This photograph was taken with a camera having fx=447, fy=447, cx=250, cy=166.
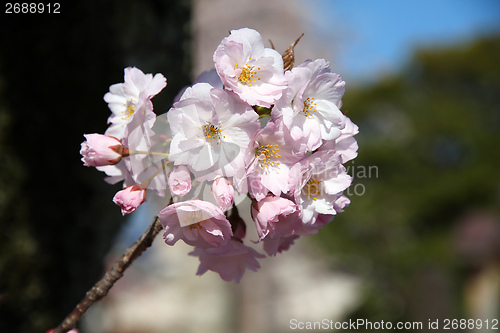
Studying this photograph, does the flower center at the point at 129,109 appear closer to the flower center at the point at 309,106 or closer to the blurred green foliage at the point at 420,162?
the flower center at the point at 309,106

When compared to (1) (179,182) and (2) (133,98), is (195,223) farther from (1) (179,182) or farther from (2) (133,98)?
(2) (133,98)

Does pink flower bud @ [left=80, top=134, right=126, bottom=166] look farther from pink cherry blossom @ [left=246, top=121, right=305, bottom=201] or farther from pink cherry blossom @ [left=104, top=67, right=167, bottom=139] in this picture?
pink cherry blossom @ [left=246, top=121, right=305, bottom=201]

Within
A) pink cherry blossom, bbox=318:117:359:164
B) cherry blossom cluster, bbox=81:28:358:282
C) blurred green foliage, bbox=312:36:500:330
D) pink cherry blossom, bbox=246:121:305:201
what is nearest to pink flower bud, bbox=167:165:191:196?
cherry blossom cluster, bbox=81:28:358:282

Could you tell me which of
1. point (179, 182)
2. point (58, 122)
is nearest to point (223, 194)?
point (179, 182)

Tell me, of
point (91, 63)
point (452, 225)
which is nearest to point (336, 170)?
point (91, 63)

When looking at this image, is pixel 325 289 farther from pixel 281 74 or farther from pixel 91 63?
pixel 281 74

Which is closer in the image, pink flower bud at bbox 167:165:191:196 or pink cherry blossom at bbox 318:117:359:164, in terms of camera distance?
pink flower bud at bbox 167:165:191:196
